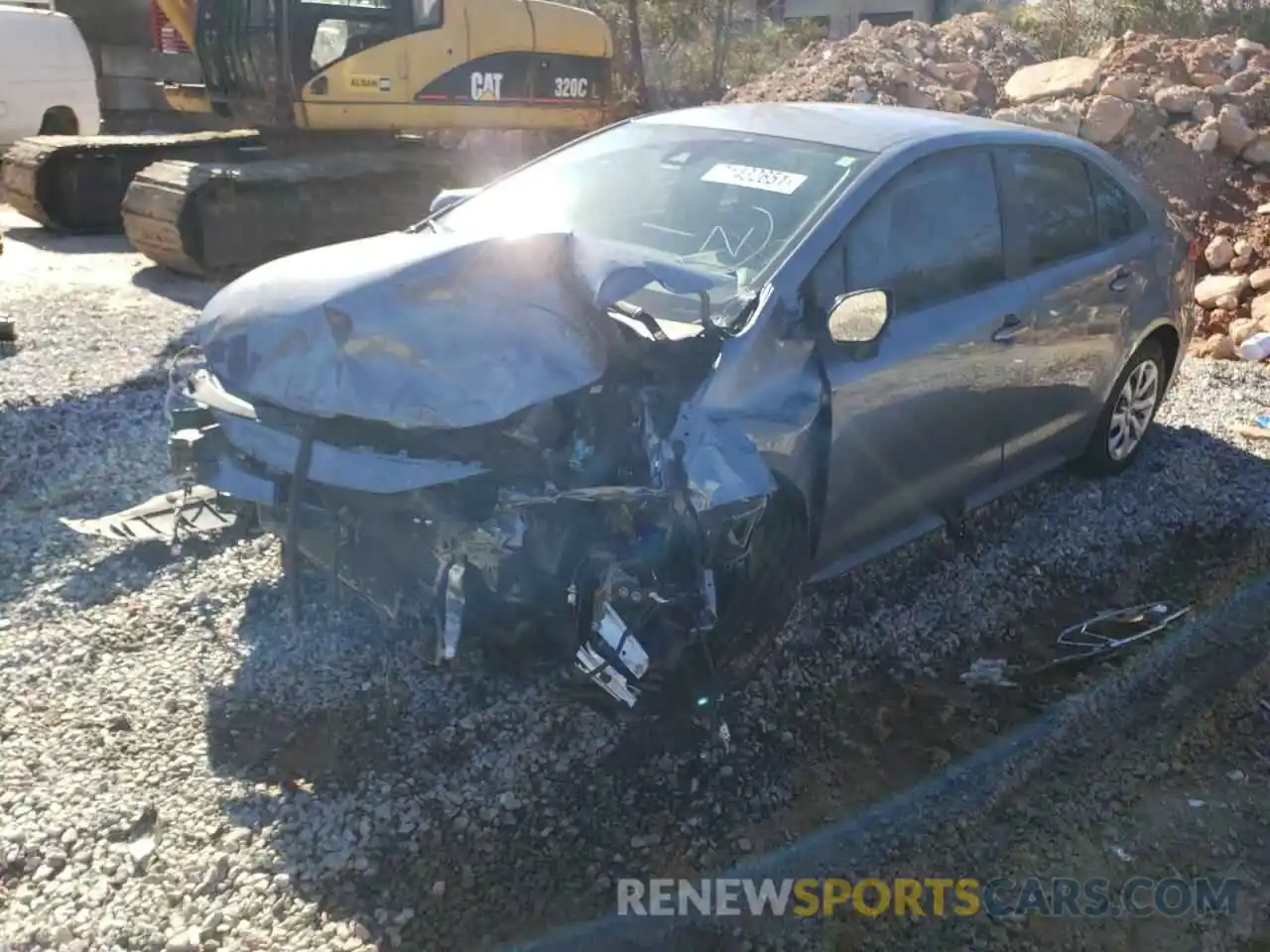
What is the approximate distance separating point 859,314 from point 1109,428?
8.05 ft

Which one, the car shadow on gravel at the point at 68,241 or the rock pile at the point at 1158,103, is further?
the car shadow on gravel at the point at 68,241

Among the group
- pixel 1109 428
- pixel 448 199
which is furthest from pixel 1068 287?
pixel 448 199

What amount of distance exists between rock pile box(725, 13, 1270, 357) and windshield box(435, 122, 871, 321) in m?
6.08

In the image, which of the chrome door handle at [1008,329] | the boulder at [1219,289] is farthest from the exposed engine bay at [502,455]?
the boulder at [1219,289]

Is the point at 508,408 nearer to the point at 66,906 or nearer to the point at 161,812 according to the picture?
the point at 161,812

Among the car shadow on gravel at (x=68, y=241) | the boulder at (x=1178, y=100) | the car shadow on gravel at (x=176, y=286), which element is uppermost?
the boulder at (x=1178, y=100)

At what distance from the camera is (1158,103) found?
39.7ft

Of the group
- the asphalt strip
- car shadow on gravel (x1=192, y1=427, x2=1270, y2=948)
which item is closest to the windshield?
car shadow on gravel (x1=192, y1=427, x2=1270, y2=948)

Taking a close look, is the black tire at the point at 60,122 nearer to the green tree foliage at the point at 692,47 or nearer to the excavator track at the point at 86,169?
the excavator track at the point at 86,169

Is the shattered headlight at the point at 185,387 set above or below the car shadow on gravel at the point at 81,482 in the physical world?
above

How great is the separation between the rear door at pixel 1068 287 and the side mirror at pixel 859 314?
1.11 meters

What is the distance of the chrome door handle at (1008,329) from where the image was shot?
4621mm

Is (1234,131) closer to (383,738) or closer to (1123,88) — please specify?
(1123,88)

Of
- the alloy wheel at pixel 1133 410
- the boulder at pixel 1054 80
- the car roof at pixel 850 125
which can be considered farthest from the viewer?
the boulder at pixel 1054 80
